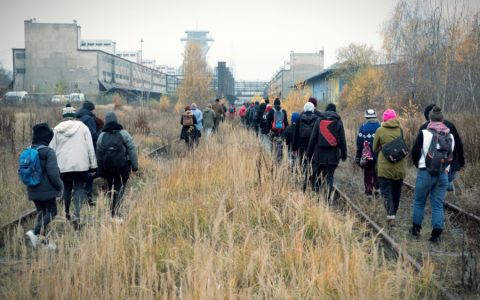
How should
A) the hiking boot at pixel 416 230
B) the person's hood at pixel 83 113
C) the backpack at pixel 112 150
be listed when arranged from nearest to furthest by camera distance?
the hiking boot at pixel 416 230 < the backpack at pixel 112 150 < the person's hood at pixel 83 113

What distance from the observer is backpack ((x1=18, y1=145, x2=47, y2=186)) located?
5953 mm

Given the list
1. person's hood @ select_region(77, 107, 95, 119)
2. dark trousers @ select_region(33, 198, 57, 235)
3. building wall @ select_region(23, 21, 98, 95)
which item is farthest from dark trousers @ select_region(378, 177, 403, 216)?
building wall @ select_region(23, 21, 98, 95)

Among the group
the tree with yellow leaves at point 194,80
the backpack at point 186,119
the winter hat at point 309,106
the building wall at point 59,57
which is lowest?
the backpack at point 186,119

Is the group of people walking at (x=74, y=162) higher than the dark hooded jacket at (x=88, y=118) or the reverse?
the reverse

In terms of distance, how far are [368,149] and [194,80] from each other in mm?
43212

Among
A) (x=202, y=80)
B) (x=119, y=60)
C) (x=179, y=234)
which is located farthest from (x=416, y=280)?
(x=119, y=60)

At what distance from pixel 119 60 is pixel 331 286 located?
80859 millimetres

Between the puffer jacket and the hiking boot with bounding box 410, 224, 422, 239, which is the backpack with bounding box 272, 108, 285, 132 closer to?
the hiking boot with bounding box 410, 224, 422, 239

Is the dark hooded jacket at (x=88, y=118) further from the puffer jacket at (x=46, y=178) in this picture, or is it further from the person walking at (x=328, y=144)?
the person walking at (x=328, y=144)

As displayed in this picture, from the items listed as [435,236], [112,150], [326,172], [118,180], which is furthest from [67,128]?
[435,236]

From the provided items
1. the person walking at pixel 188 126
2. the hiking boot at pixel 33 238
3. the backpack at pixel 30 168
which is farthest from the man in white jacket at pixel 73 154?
the person walking at pixel 188 126

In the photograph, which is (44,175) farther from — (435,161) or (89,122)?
(435,161)

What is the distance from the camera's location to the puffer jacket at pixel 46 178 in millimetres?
6085

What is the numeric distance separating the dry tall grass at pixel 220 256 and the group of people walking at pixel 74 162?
0.61 meters
